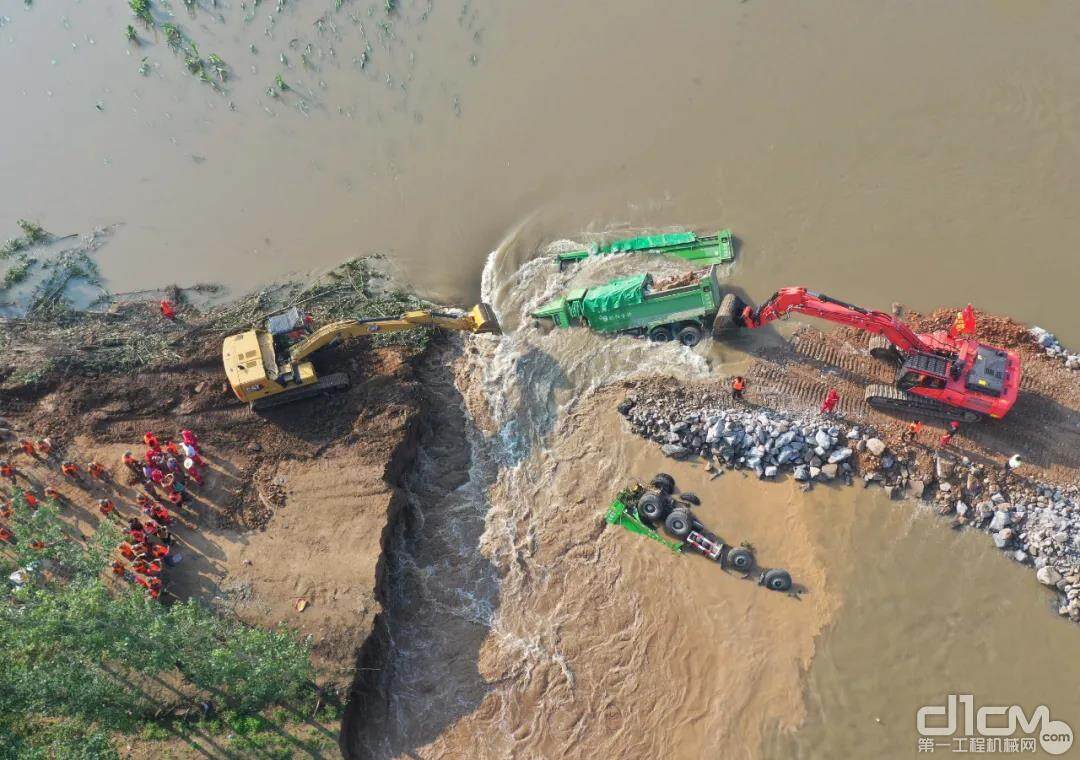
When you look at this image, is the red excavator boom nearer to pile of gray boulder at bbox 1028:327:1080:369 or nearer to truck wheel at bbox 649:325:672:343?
truck wheel at bbox 649:325:672:343

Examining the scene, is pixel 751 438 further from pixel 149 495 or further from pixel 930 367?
pixel 149 495

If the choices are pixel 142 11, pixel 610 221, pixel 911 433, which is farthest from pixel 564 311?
pixel 142 11

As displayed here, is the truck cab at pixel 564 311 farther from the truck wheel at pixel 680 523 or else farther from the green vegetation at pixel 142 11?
the green vegetation at pixel 142 11

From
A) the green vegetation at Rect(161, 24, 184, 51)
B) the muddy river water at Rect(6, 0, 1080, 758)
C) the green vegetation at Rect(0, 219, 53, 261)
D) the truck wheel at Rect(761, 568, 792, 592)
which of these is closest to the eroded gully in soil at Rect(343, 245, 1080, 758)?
the muddy river water at Rect(6, 0, 1080, 758)

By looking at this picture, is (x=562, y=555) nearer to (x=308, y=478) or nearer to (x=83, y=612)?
(x=308, y=478)

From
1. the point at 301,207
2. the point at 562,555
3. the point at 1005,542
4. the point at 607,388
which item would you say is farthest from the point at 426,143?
the point at 1005,542

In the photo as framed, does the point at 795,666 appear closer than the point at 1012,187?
Yes

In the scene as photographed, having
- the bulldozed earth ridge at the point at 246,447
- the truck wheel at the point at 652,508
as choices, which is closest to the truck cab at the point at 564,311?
the bulldozed earth ridge at the point at 246,447
